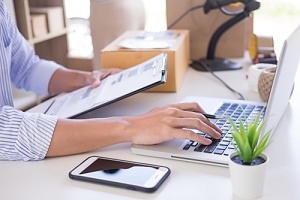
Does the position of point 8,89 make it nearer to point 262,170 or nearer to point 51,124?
point 51,124

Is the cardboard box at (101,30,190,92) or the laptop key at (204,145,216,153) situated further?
the cardboard box at (101,30,190,92)

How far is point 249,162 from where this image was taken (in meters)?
0.63

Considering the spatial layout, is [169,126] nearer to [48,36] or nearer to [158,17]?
[158,17]

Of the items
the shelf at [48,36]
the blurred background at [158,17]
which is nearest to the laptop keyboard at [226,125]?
the blurred background at [158,17]

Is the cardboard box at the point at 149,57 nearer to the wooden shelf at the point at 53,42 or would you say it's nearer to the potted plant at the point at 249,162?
the potted plant at the point at 249,162

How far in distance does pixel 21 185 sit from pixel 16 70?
0.68 metres

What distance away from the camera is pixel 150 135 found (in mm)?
816

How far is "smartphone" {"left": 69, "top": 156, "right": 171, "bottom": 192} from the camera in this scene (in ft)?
2.25

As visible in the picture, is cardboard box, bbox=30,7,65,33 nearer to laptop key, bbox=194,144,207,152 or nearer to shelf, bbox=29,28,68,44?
shelf, bbox=29,28,68,44

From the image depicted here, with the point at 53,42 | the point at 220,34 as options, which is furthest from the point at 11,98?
the point at 53,42

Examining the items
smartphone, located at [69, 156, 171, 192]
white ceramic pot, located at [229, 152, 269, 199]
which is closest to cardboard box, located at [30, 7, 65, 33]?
smartphone, located at [69, 156, 171, 192]

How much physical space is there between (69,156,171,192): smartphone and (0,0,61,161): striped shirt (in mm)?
118

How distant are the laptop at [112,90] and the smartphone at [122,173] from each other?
0.19 m

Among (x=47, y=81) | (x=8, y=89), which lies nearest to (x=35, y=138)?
(x=8, y=89)
